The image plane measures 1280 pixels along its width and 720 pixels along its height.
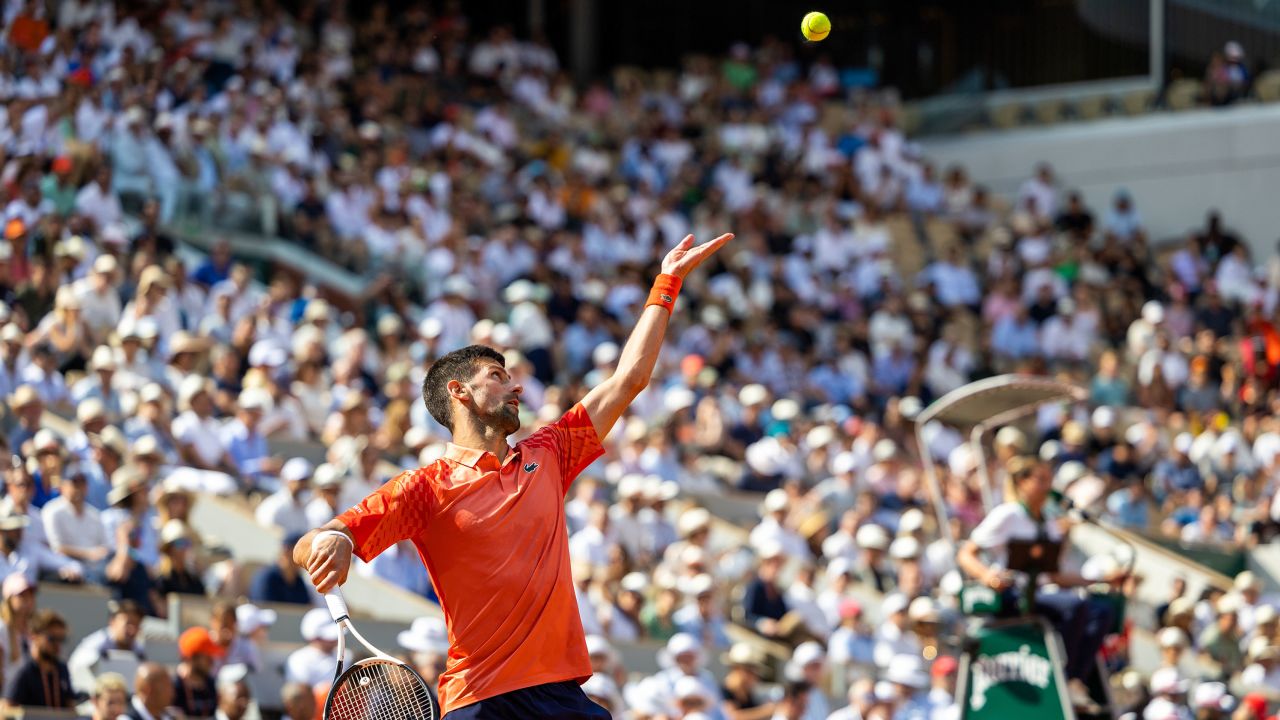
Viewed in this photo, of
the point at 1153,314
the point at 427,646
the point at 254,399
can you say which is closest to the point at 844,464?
the point at 254,399

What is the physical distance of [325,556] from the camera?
5.64 meters

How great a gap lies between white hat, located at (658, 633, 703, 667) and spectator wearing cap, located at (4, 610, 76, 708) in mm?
3800

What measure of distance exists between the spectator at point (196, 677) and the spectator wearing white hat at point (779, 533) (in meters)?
5.51

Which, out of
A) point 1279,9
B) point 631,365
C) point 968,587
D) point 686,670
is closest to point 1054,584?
point 968,587

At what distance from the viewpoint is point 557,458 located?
20.9 feet

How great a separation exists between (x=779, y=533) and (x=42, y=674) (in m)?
6.55

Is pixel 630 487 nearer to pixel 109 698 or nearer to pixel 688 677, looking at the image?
pixel 688 677

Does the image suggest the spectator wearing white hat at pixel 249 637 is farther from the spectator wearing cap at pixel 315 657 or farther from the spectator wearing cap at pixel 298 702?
the spectator wearing cap at pixel 298 702

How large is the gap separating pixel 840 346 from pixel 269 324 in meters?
6.67

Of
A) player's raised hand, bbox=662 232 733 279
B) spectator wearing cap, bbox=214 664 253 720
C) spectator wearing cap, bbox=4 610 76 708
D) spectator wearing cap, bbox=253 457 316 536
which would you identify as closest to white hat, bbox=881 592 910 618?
spectator wearing cap, bbox=253 457 316 536

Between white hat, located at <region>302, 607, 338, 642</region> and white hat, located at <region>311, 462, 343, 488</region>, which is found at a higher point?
white hat, located at <region>311, 462, 343, 488</region>

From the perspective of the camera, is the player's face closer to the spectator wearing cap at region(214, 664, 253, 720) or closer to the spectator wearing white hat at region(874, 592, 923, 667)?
the spectator wearing cap at region(214, 664, 253, 720)

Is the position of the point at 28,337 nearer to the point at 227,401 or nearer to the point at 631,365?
the point at 227,401

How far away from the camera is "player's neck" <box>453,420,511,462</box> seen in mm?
6211
